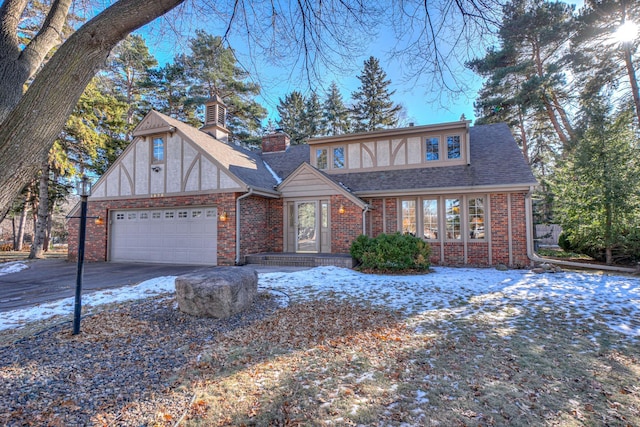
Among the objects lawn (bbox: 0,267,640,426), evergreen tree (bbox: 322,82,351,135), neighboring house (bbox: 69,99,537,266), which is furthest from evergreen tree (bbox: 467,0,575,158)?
lawn (bbox: 0,267,640,426)

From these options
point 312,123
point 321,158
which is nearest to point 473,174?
point 321,158

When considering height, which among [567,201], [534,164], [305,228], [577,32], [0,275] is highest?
[577,32]

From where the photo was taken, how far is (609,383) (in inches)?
105

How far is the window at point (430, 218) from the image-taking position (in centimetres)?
1052

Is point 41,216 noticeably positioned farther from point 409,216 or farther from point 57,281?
point 409,216

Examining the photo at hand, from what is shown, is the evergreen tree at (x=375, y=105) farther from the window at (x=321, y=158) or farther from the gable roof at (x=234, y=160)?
the gable roof at (x=234, y=160)

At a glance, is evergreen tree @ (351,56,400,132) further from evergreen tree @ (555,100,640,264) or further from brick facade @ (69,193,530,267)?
brick facade @ (69,193,530,267)

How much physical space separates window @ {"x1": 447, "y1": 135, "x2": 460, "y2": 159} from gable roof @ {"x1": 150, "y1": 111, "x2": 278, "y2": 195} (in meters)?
6.44

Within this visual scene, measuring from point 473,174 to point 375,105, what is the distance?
54.2ft

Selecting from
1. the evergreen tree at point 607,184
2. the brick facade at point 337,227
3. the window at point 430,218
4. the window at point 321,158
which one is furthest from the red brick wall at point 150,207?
the evergreen tree at point 607,184

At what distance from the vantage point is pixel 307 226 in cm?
1120

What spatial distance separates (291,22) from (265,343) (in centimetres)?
386

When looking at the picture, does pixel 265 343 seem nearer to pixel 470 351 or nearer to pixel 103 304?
pixel 470 351

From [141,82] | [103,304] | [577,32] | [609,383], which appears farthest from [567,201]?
[141,82]
